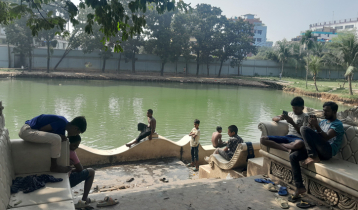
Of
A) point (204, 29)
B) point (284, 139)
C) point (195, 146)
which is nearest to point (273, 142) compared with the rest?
point (284, 139)

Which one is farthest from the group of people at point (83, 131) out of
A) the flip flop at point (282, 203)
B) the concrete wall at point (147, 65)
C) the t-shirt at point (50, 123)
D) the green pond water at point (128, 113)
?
the concrete wall at point (147, 65)

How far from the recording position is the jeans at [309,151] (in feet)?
12.3

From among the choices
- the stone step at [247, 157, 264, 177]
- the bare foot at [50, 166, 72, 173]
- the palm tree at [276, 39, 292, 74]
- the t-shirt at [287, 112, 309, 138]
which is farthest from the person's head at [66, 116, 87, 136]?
the palm tree at [276, 39, 292, 74]

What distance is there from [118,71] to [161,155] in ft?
118

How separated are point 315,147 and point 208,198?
1522mm

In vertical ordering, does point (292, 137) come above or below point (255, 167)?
above

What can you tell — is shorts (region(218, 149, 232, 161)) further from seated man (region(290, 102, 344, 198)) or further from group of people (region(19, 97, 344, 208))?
seated man (region(290, 102, 344, 198))

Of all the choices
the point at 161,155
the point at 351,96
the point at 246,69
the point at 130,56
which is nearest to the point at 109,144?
the point at 161,155

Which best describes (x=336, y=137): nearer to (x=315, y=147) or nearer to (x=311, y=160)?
(x=315, y=147)

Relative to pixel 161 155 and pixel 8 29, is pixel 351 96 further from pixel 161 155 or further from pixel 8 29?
pixel 8 29

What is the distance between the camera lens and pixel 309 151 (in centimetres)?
381

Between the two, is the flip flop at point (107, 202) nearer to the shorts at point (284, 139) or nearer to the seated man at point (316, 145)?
the seated man at point (316, 145)

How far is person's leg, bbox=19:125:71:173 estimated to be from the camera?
137 inches

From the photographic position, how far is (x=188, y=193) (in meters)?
3.93
